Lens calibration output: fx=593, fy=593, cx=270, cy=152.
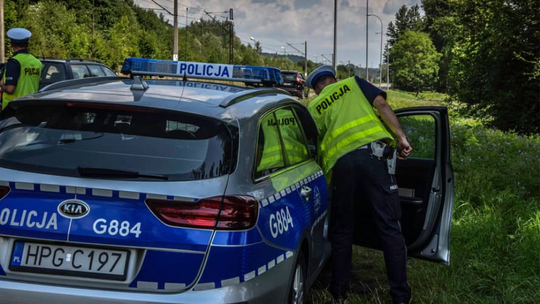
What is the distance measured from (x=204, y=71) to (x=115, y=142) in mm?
1842

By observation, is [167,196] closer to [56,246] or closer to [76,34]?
[56,246]

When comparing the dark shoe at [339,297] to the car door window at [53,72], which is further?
the car door window at [53,72]

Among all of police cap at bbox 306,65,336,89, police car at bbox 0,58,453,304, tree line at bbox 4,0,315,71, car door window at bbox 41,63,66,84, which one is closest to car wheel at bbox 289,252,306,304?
police car at bbox 0,58,453,304

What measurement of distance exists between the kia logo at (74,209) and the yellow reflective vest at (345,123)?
2008 mm

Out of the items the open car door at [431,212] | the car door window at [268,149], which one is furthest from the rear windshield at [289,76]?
the car door window at [268,149]

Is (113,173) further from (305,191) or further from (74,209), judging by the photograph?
(305,191)

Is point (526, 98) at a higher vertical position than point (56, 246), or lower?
higher

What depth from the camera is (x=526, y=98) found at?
16266mm

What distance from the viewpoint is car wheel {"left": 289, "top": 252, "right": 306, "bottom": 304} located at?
10.4 feet

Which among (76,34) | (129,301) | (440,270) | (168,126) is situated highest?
(76,34)

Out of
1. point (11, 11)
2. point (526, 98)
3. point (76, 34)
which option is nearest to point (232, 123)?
point (526, 98)

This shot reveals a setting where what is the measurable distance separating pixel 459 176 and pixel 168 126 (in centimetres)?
615

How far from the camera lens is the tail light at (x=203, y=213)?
2514 millimetres

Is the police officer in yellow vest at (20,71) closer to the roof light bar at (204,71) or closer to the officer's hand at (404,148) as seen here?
the roof light bar at (204,71)
